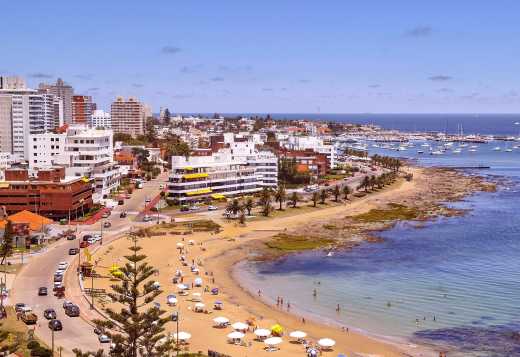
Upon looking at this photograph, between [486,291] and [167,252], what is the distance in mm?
28490

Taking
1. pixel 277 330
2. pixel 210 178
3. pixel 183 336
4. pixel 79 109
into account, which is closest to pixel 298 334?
pixel 277 330

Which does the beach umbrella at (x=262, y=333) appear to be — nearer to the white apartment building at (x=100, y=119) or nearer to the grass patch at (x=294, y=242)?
the grass patch at (x=294, y=242)

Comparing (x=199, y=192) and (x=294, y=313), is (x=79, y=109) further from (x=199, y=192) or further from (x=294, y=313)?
(x=294, y=313)

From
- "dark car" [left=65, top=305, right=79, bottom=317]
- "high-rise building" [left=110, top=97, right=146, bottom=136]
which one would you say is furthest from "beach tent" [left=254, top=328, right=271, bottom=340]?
"high-rise building" [left=110, top=97, right=146, bottom=136]

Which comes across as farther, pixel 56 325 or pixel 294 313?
pixel 294 313

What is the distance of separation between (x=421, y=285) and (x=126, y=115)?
486 ft

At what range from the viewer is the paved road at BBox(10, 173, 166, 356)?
3556 centimetres

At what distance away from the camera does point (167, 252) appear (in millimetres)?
61062

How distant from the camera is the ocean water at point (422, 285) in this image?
40938 mm

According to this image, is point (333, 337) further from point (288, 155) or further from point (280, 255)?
point (288, 155)

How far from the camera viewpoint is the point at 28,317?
38281mm

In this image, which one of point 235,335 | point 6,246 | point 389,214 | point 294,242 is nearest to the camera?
point 235,335

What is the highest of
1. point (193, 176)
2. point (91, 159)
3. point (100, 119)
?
point (100, 119)

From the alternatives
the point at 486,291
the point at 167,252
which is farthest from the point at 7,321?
the point at 486,291
